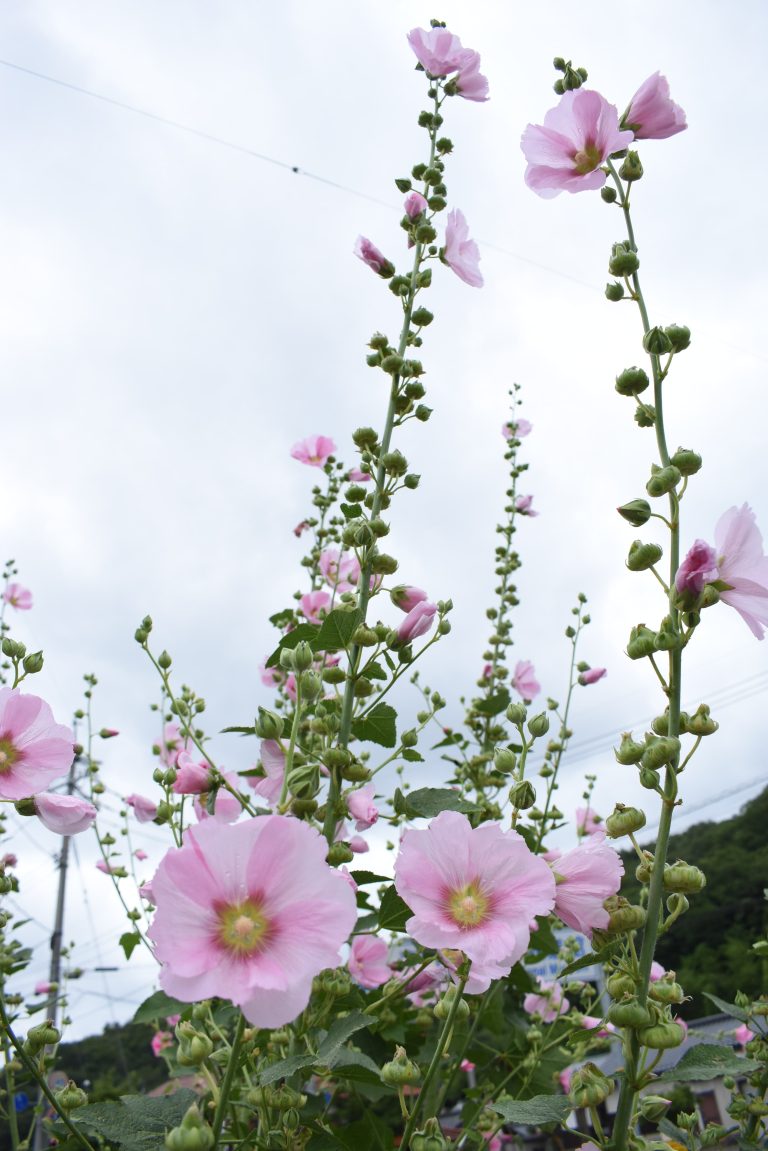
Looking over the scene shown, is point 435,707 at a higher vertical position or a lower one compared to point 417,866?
higher

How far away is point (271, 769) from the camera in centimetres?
158

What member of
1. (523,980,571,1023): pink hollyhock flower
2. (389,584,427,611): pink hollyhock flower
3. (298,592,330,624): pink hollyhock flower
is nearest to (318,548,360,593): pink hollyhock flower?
(298,592,330,624): pink hollyhock flower

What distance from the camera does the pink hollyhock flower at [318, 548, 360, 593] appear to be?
2645 millimetres

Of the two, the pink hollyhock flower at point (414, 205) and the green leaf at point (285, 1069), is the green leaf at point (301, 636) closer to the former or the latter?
the green leaf at point (285, 1069)

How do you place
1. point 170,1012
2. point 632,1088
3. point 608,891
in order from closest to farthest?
point 632,1088 → point 608,891 → point 170,1012

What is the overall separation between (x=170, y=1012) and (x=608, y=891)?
126 cm

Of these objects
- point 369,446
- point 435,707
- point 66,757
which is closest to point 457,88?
point 369,446

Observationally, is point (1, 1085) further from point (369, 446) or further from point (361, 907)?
point (369, 446)

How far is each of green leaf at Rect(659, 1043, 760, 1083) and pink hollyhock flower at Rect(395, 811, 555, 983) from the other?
0.24m

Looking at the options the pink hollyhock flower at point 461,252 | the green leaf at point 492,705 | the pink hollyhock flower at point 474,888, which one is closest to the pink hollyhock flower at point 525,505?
the green leaf at point 492,705

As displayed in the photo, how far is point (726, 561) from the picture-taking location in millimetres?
1227

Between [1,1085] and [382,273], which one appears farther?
[1,1085]

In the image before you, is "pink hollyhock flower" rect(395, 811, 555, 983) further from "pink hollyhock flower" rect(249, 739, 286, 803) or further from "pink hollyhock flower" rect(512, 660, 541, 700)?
"pink hollyhock flower" rect(512, 660, 541, 700)

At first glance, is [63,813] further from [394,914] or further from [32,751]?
[394,914]
